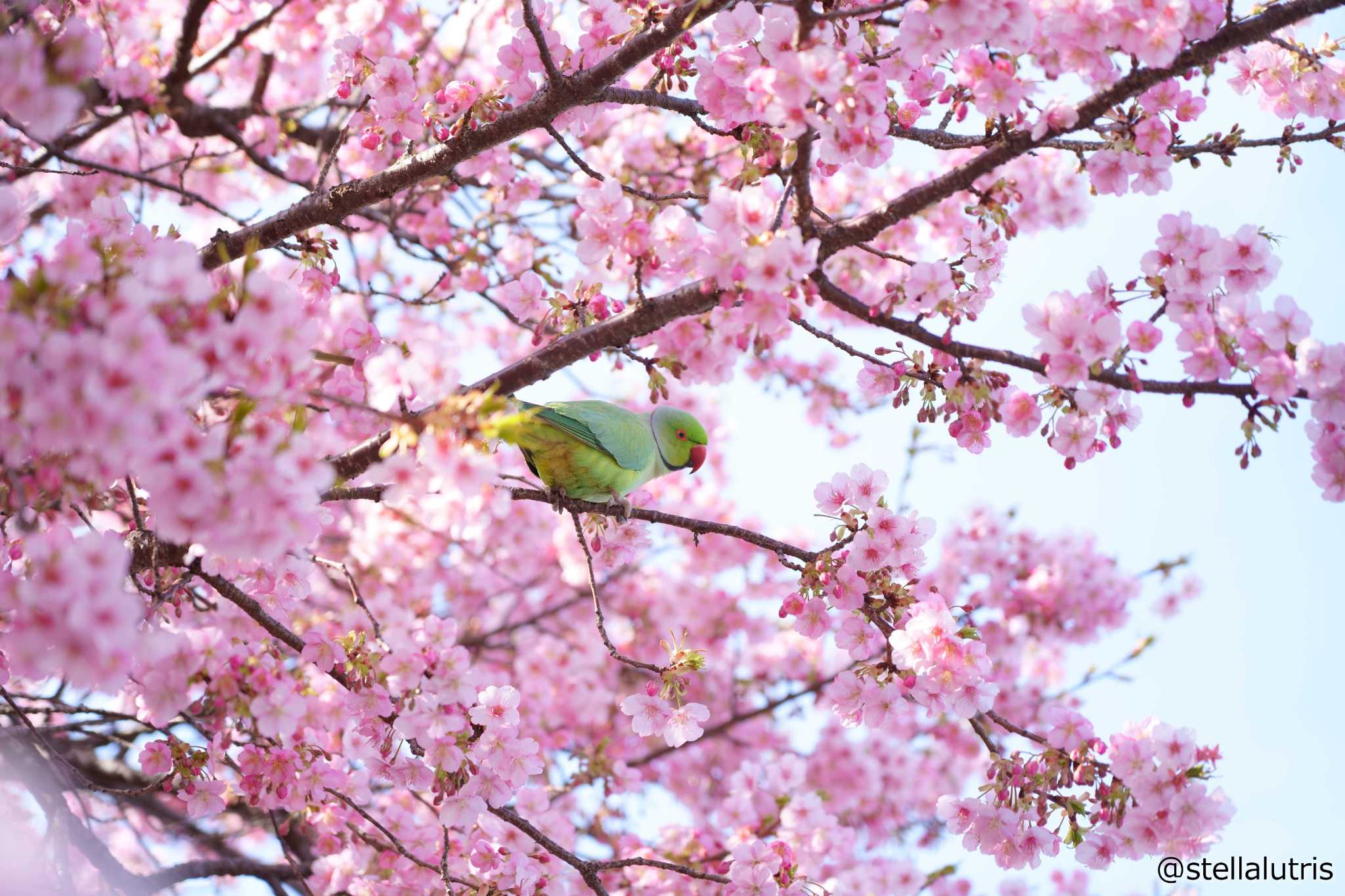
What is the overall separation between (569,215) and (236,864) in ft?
12.8

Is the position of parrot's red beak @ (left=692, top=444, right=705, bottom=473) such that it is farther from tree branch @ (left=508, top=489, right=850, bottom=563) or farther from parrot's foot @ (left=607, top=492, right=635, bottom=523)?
tree branch @ (left=508, top=489, right=850, bottom=563)

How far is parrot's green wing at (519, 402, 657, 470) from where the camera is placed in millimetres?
3697

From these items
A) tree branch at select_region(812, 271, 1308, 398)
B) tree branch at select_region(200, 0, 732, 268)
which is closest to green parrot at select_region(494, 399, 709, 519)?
tree branch at select_region(200, 0, 732, 268)

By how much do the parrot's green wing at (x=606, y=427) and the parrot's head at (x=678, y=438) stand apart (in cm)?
24

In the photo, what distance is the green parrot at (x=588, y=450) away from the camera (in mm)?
3697

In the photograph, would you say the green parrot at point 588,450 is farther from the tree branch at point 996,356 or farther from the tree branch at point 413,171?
the tree branch at point 996,356

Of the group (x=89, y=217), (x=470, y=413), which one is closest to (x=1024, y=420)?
(x=470, y=413)

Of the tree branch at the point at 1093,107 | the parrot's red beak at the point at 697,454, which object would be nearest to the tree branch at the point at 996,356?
the tree branch at the point at 1093,107

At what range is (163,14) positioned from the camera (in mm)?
7137

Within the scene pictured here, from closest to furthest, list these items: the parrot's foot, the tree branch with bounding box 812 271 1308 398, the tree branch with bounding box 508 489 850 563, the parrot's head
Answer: the tree branch with bounding box 812 271 1308 398
the tree branch with bounding box 508 489 850 563
the parrot's foot
the parrot's head

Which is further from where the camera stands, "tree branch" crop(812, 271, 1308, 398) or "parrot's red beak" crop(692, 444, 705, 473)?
Result: "parrot's red beak" crop(692, 444, 705, 473)

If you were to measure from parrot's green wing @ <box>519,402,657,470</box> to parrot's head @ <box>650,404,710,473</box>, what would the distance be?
0.24 m

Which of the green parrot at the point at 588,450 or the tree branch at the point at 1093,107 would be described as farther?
the green parrot at the point at 588,450

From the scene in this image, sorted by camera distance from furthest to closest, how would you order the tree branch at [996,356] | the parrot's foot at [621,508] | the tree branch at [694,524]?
1. the parrot's foot at [621,508]
2. the tree branch at [694,524]
3. the tree branch at [996,356]
